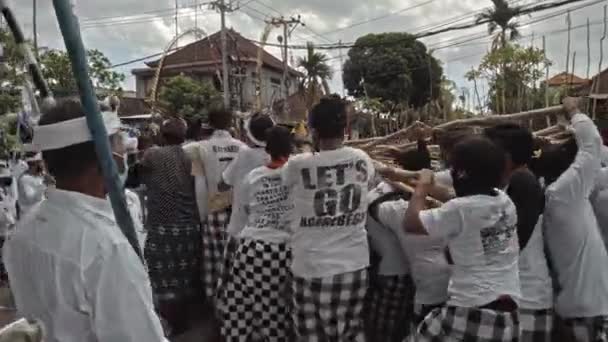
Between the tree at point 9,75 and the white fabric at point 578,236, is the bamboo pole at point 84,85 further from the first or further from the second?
the white fabric at point 578,236

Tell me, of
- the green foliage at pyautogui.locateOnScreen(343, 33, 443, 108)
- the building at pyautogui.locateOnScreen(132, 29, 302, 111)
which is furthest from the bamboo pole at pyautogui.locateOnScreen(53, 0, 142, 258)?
the green foliage at pyautogui.locateOnScreen(343, 33, 443, 108)

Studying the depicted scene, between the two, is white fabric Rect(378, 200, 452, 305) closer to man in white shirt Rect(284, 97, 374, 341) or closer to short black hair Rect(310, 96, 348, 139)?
man in white shirt Rect(284, 97, 374, 341)

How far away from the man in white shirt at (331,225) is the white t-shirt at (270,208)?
47 cm

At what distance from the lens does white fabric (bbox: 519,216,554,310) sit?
3492mm

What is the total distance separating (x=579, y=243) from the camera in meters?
3.52

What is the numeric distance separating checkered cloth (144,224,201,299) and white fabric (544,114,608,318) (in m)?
2.80

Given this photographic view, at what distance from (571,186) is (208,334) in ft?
9.71

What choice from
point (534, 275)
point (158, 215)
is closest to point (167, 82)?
point (158, 215)

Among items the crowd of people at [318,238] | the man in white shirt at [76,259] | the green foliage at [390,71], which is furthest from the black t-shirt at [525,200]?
the green foliage at [390,71]

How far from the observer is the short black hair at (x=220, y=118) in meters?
5.27

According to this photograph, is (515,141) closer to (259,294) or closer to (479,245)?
(479,245)

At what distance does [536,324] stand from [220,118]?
8.99 feet

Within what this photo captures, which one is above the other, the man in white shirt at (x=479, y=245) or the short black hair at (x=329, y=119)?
the short black hair at (x=329, y=119)

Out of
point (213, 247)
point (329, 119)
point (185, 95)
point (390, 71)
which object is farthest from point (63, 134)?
point (390, 71)
